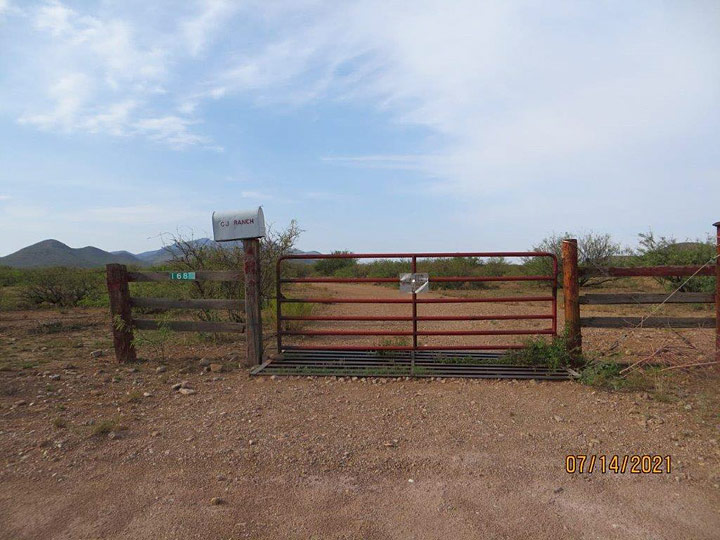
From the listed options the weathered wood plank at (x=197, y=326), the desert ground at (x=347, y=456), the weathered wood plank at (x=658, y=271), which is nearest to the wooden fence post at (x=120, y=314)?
the weathered wood plank at (x=197, y=326)

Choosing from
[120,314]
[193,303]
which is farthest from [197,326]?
[120,314]

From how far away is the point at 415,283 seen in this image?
7305mm

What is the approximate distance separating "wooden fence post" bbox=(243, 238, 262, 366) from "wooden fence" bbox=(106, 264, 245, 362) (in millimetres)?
213

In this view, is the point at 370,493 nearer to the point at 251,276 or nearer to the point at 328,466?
the point at 328,466

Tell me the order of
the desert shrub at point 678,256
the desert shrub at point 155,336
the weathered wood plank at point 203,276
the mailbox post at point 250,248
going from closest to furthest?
the mailbox post at point 250,248
the weathered wood plank at point 203,276
the desert shrub at point 155,336
the desert shrub at point 678,256

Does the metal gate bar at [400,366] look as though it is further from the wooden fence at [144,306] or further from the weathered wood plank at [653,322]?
the wooden fence at [144,306]

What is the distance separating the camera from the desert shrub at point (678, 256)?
13.5 meters

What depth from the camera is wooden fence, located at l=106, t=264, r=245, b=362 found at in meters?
7.44

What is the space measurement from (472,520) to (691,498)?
158 cm

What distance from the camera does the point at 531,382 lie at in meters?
6.24

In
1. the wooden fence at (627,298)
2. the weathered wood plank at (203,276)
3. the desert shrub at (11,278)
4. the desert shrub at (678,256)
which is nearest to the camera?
the wooden fence at (627,298)
